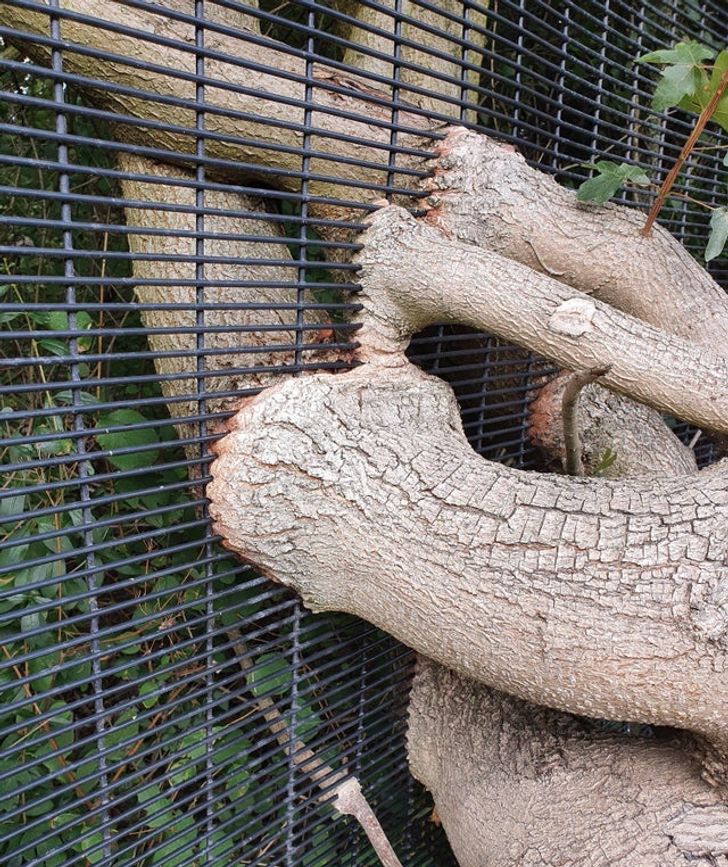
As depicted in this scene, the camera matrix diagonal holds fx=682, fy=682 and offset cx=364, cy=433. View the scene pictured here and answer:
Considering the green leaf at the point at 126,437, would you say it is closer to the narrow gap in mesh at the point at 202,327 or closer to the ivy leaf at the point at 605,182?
the narrow gap in mesh at the point at 202,327

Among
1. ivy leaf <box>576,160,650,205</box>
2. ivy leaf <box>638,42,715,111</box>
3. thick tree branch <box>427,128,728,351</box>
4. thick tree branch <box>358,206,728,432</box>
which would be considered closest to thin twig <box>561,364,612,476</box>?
thick tree branch <box>358,206,728,432</box>

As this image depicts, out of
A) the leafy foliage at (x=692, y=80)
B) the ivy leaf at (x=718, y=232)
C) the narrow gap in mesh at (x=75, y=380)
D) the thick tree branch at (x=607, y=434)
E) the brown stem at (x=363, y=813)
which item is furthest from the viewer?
the thick tree branch at (x=607, y=434)

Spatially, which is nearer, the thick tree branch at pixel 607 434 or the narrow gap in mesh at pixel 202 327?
the narrow gap in mesh at pixel 202 327

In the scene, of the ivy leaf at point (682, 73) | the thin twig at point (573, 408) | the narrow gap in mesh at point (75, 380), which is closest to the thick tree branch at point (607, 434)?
the thin twig at point (573, 408)

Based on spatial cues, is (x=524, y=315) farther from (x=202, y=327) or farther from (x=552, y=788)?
(x=552, y=788)

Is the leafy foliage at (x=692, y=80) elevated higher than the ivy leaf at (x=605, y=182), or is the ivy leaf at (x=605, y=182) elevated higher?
the leafy foliage at (x=692, y=80)

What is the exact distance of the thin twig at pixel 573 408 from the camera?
3.99 feet

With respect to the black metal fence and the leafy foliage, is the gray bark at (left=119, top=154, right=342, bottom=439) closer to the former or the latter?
the black metal fence

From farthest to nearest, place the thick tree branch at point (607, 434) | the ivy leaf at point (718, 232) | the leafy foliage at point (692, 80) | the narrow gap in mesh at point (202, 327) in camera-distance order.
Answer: the thick tree branch at point (607, 434), the ivy leaf at point (718, 232), the leafy foliage at point (692, 80), the narrow gap in mesh at point (202, 327)

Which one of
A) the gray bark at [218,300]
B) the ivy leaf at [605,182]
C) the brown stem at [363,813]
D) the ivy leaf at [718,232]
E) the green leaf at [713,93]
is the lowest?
the brown stem at [363,813]

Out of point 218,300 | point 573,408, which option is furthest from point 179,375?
point 573,408

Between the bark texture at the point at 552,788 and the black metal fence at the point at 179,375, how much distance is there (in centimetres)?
20

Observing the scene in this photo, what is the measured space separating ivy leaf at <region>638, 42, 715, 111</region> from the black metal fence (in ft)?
1.22

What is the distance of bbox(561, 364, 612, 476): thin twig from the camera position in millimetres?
1217
